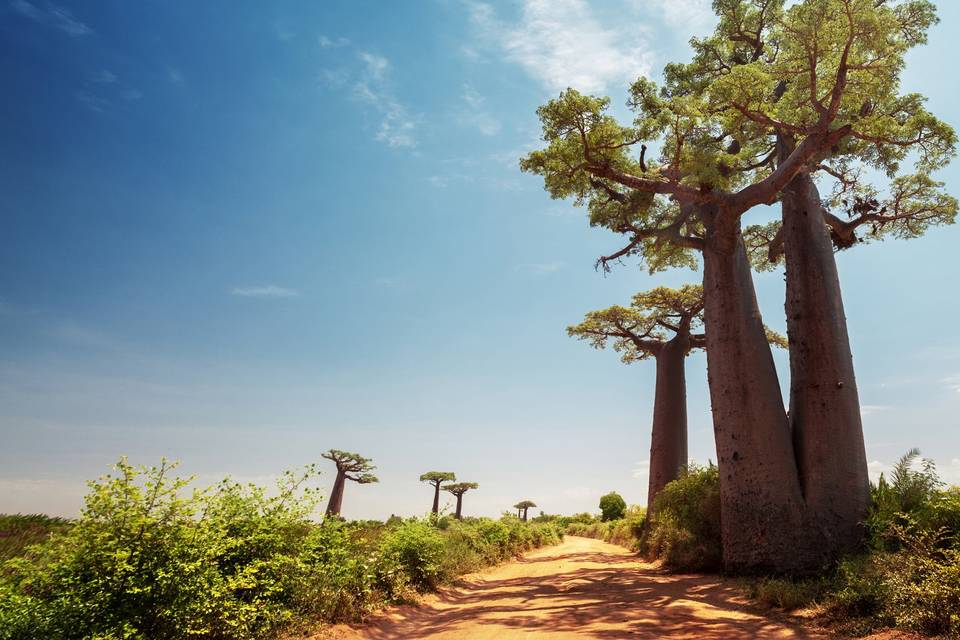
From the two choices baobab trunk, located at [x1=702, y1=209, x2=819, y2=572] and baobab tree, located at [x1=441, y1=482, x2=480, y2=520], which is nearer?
baobab trunk, located at [x1=702, y1=209, x2=819, y2=572]

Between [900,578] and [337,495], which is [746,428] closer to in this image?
[900,578]

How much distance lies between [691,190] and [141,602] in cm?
919

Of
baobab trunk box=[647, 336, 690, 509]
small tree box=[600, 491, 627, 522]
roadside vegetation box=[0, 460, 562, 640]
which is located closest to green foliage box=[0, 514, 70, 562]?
roadside vegetation box=[0, 460, 562, 640]

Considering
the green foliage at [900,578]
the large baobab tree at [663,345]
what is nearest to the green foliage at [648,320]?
the large baobab tree at [663,345]

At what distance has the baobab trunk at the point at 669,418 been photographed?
575 inches

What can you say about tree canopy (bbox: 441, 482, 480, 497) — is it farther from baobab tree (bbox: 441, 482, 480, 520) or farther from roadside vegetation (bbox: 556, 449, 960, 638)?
roadside vegetation (bbox: 556, 449, 960, 638)

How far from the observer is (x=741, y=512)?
303 inches

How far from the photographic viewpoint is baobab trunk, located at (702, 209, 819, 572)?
7.34 metres

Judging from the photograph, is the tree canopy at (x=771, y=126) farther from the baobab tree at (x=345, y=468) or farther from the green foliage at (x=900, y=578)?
the baobab tree at (x=345, y=468)

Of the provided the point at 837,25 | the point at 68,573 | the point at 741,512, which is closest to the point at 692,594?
the point at 741,512

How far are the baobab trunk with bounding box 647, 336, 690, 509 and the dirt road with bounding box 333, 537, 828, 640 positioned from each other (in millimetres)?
6423

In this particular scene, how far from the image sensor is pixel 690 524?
903 cm

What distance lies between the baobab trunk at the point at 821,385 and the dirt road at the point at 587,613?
2.11 metres

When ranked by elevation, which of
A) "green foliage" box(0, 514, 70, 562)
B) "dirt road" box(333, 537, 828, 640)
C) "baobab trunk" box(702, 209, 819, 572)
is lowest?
"dirt road" box(333, 537, 828, 640)
